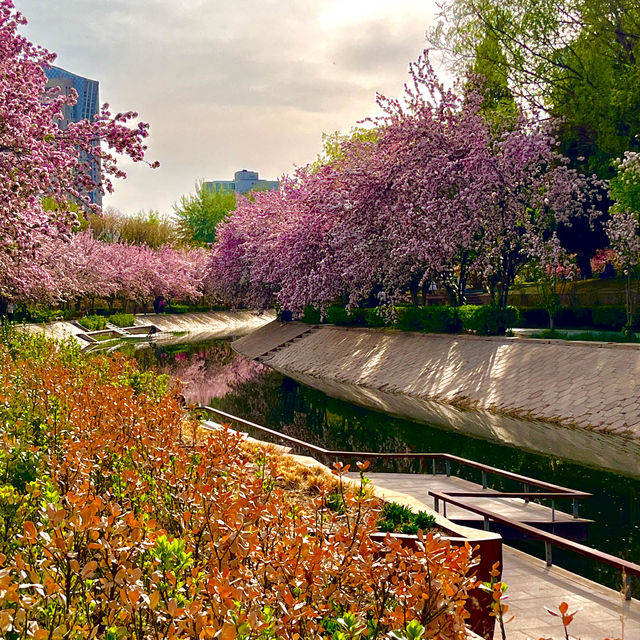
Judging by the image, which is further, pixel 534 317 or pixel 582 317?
pixel 534 317

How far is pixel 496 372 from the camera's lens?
24.8 meters

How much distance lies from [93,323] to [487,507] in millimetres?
50875

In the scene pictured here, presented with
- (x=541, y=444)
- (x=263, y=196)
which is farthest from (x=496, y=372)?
(x=263, y=196)

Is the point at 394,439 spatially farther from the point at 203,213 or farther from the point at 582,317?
the point at 203,213

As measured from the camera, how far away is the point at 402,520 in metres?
8.65

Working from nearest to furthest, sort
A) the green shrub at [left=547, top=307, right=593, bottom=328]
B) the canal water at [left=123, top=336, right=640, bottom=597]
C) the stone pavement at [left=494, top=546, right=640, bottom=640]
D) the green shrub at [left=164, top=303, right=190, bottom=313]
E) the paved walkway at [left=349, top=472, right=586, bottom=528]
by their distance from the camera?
the stone pavement at [left=494, top=546, right=640, bottom=640]
the canal water at [left=123, top=336, right=640, bottom=597]
the paved walkway at [left=349, top=472, right=586, bottom=528]
the green shrub at [left=547, top=307, right=593, bottom=328]
the green shrub at [left=164, top=303, right=190, bottom=313]

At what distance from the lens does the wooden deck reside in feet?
37.3

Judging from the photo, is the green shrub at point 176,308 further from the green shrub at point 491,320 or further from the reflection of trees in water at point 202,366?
the green shrub at point 491,320

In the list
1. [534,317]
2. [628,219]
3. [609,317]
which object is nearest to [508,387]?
[628,219]

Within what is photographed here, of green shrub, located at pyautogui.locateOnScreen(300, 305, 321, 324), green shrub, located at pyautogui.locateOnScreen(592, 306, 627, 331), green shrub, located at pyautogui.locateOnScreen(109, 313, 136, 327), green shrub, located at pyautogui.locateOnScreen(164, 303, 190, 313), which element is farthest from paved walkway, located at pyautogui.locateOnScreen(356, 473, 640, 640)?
green shrub, located at pyautogui.locateOnScreen(164, 303, 190, 313)

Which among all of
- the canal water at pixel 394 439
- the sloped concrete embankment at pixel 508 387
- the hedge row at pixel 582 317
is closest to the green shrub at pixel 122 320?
the canal water at pixel 394 439

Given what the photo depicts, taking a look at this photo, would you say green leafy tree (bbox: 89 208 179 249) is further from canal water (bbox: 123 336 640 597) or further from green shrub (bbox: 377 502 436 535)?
green shrub (bbox: 377 502 436 535)

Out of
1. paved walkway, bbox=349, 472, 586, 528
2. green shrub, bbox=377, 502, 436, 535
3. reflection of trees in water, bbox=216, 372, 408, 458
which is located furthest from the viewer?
reflection of trees in water, bbox=216, 372, 408, 458

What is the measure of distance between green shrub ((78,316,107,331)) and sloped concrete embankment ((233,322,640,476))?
2832 centimetres
